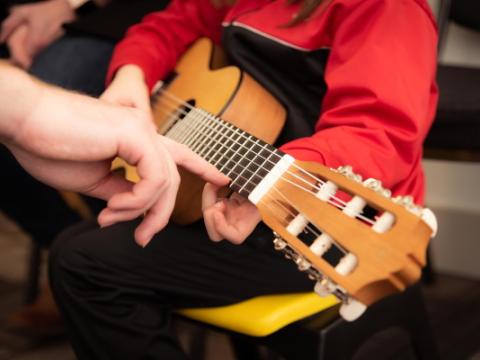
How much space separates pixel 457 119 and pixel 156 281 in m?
0.61

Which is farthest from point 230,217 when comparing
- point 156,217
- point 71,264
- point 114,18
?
point 114,18

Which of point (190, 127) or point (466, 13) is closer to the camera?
point (190, 127)

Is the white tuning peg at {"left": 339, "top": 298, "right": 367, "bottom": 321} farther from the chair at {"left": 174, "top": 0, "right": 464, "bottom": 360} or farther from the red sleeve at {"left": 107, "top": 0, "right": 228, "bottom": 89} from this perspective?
the red sleeve at {"left": 107, "top": 0, "right": 228, "bottom": 89}

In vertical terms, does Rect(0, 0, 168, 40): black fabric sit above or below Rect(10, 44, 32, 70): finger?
above

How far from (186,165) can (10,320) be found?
3.82ft

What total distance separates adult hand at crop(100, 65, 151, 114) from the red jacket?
0.56 ft

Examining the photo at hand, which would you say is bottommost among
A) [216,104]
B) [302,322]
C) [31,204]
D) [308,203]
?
[31,204]

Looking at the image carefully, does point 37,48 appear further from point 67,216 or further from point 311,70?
point 311,70

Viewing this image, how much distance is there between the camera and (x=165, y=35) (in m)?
1.29

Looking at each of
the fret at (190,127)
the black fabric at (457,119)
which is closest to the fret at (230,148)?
the fret at (190,127)

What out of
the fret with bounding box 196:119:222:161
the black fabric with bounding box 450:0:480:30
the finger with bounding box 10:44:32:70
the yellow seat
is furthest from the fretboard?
the black fabric with bounding box 450:0:480:30

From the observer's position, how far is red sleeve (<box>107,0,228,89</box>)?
3.99 feet

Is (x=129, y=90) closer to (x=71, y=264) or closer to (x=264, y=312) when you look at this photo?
(x=71, y=264)

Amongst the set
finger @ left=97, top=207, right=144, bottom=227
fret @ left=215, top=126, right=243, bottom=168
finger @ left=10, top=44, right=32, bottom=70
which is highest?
finger @ left=97, top=207, right=144, bottom=227
